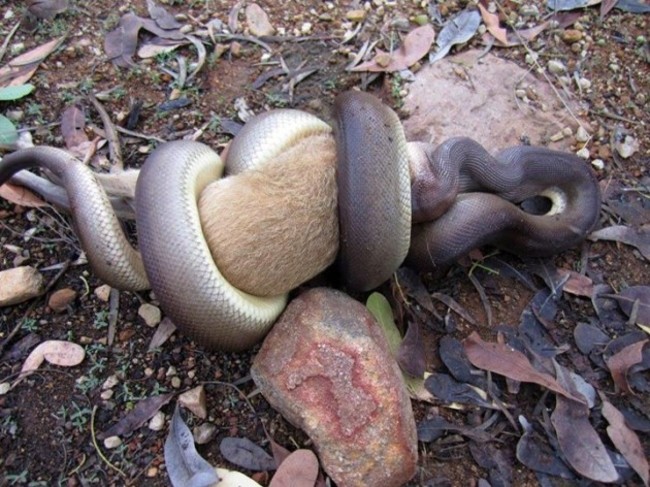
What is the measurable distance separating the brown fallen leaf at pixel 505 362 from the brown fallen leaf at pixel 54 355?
198 centimetres

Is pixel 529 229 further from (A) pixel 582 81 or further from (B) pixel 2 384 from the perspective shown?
(B) pixel 2 384

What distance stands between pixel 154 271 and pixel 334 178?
0.96m

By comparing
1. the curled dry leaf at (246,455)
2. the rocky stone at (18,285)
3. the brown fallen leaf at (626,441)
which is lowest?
the curled dry leaf at (246,455)

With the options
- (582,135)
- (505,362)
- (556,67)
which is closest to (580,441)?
(505,362)

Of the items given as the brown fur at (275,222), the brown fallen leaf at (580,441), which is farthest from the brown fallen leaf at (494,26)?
the brown fallen leaf at (580,441)

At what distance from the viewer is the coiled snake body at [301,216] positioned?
2689 mm

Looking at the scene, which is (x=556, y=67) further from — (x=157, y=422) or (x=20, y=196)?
(x=20, y=196)

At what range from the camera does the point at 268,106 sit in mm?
3922

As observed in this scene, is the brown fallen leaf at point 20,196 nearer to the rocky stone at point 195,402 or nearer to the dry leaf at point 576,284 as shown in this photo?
the rocky stone at point 195,402

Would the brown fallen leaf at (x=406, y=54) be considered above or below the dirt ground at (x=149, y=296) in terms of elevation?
above

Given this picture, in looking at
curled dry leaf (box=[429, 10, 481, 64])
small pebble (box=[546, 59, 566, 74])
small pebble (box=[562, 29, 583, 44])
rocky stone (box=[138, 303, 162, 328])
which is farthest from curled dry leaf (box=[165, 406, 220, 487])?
small pebble (box=[562, 29, 583, 44])

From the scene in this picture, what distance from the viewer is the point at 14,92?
12.3ft

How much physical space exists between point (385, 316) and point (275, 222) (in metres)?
0.84

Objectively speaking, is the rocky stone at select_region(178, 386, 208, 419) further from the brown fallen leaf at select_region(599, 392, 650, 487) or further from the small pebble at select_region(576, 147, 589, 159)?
the small pebble at select_region(576, 147, 589, 159)
